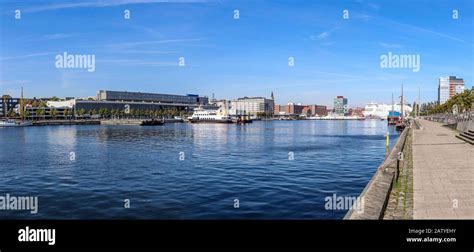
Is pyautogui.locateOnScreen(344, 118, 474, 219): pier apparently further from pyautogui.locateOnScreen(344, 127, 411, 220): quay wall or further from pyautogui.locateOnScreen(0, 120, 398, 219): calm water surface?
pyautogui.locateOnScreen(0, 120, 398, 219): calm water surface

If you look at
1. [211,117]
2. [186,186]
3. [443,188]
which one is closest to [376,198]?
[443,188]

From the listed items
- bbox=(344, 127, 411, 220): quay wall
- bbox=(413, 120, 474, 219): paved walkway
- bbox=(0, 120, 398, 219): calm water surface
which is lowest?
bbox=(0, 120, 398, 219): calm water surface

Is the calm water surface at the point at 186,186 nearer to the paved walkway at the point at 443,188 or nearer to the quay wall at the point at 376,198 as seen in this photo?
the quay wall at the point at 376,198

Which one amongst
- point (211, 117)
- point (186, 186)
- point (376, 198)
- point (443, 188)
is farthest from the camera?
point (211, 117)

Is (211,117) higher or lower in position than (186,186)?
higher

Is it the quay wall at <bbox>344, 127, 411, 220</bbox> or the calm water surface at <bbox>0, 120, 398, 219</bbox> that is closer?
the quay wall at <bbox>344, 127, 411, 220</bbox>

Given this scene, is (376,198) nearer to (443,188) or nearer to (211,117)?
(443,188)

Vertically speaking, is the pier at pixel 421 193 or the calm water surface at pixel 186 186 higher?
the pier at pixel 421 193

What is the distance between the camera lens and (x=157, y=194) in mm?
17922

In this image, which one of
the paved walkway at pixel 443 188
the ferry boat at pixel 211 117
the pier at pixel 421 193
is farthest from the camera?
the ferry boat at pixel 211 117

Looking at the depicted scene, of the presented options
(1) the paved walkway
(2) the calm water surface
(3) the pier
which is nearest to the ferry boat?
(2) the calm water surface

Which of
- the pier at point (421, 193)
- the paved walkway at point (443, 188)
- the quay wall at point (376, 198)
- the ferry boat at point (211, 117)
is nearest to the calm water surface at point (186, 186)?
the quay wall at point (376, 198)

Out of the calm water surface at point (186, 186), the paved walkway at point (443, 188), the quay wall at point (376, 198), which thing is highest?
the quay wall at point (376, 198)
